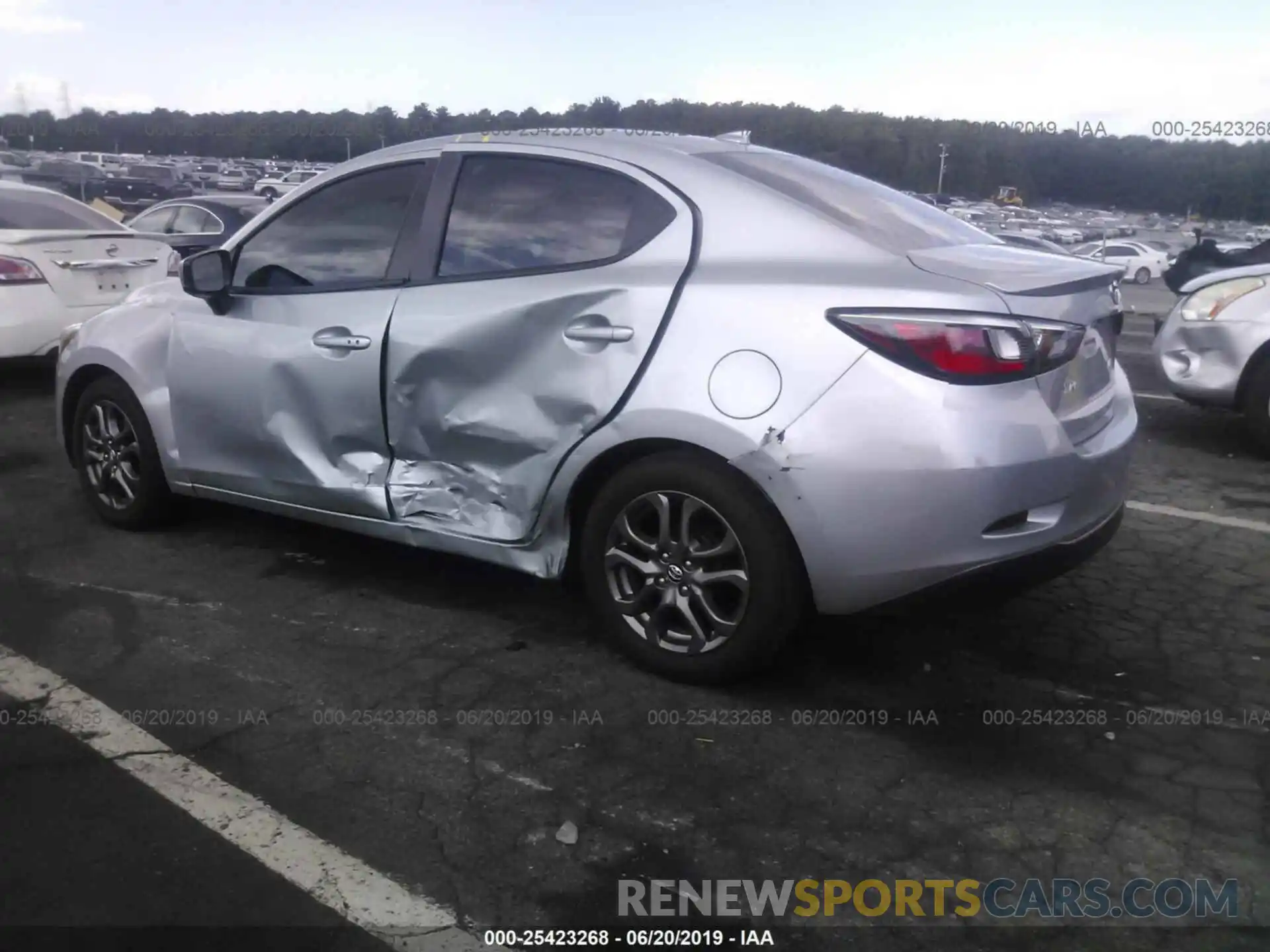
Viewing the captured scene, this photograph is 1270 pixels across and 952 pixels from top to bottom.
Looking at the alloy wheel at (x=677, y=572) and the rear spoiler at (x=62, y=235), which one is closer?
the alloy wheel at (x=677, y=572)

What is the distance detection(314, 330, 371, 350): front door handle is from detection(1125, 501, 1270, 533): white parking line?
3515 mm

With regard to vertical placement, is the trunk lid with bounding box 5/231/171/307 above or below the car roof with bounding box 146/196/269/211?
below

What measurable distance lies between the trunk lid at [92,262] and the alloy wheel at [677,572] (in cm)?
558

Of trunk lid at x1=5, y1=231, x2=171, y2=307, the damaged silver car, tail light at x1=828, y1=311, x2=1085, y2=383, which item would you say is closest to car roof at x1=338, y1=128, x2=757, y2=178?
the damaged silver car

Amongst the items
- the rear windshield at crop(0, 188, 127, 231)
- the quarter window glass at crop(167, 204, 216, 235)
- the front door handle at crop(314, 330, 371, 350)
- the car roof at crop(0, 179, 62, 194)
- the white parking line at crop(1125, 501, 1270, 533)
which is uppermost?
the car roof at crop(0, 179, 62, 194)

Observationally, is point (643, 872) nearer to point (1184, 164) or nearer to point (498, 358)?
point (498, 358)

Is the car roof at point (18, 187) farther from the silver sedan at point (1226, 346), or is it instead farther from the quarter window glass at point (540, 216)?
the silver sedan at point (1226, 346)

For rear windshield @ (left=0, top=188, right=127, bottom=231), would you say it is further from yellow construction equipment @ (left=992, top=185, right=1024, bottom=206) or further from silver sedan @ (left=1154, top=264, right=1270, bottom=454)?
yellow construction equipment @ (left=992, top=185, right=1024, bottom=206)

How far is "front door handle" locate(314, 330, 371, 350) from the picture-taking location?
13.0ft

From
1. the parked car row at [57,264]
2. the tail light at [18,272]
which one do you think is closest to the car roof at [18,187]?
the parked car row at [57,264]

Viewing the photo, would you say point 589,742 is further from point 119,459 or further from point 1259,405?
point 1259,405

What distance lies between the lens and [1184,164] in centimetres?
1032

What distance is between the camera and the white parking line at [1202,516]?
17.2 feet

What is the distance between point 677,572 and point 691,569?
5cm
